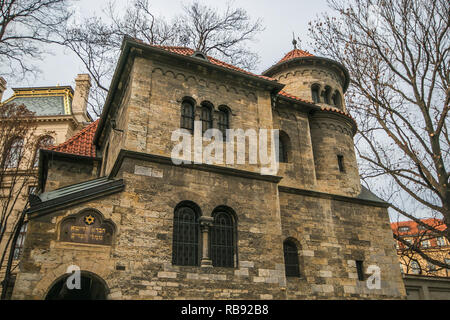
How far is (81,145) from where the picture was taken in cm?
1661

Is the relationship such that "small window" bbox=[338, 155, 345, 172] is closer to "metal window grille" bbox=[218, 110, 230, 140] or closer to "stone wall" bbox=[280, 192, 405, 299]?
"stone wall" bbox=[280, 192, 405, 299]

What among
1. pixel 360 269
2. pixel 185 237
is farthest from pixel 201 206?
pixel 360 269

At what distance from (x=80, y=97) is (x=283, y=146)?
2516 centimetres

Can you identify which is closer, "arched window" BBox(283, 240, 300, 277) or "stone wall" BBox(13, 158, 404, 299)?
"stone wall" BBox(13, 158, 404, 299)

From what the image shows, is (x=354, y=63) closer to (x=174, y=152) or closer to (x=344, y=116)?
(x=344, y=116)

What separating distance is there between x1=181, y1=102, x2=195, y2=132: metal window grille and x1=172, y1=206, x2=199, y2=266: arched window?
2807 mm

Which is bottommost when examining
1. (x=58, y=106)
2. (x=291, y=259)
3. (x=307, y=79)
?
(x=291, y=259)

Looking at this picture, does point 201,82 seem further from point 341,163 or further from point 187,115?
point 341,163

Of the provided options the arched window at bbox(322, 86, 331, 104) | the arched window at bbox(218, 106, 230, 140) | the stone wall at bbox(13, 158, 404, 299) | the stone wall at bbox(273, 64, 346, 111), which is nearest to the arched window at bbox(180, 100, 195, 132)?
the arched window at bbox(218, 106, 230, 140)

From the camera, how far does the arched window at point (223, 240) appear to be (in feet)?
34.7

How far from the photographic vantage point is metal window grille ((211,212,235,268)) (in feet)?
34.7

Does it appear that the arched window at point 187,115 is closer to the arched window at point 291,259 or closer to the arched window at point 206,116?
the arched window at point 206,116
